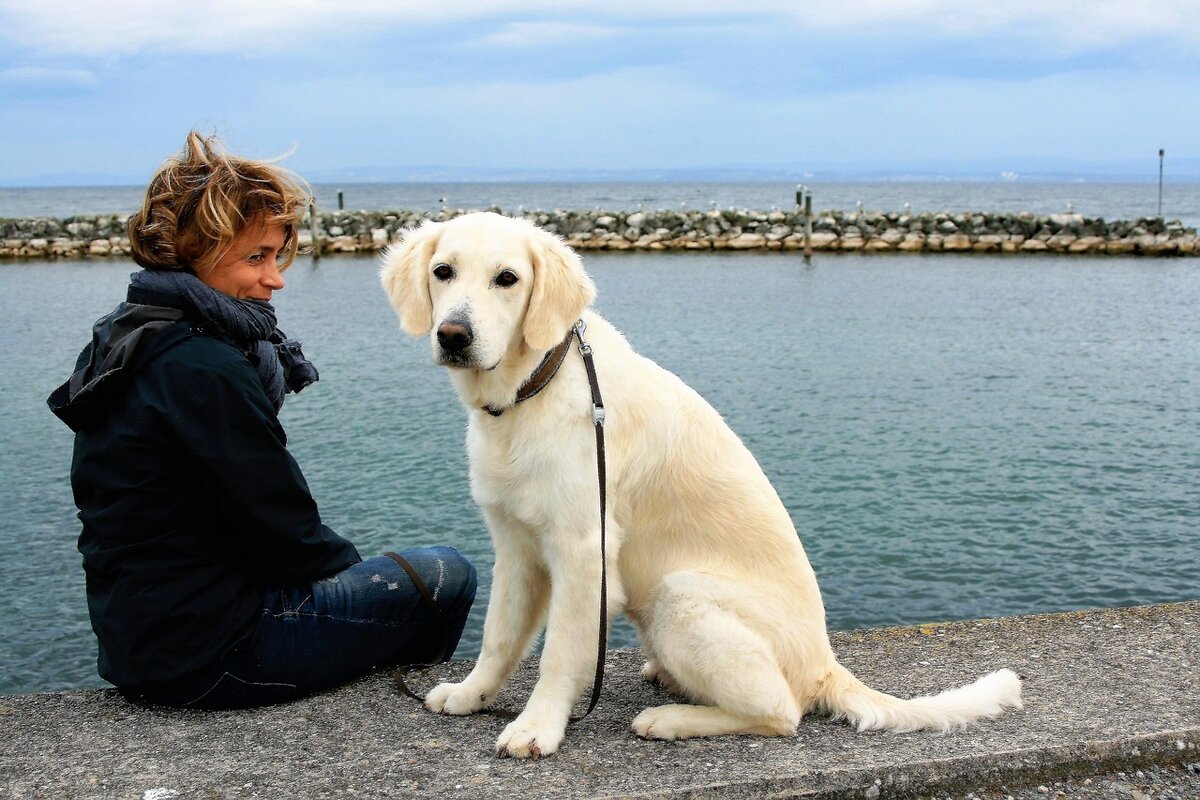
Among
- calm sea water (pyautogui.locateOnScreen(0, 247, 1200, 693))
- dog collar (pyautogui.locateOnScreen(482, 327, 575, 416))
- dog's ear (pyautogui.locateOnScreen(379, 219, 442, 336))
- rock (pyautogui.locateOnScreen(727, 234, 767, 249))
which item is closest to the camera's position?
dog collar (pyautogui.locateOnScreen(482, 327, 575, 416))

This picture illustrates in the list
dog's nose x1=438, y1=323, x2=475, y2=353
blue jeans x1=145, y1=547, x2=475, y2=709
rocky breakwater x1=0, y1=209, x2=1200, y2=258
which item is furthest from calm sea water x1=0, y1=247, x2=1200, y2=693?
rocky breakwater x1=0, y1=209, x2=1200, y2=258

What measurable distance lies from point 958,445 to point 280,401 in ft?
38.0

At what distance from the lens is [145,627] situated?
3344 millimetres

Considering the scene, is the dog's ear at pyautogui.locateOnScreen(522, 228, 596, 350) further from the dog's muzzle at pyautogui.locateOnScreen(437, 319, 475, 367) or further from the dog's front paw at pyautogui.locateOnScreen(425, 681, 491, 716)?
the dog's front paw at pyautogui.locateOnScreen(425, 681, 491, 716)

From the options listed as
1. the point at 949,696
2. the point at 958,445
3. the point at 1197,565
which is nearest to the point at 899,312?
the point at 958,445

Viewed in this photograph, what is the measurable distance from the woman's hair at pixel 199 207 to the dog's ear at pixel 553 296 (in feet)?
2.96

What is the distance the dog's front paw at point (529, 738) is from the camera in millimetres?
3281

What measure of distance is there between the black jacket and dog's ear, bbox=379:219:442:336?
0.56m

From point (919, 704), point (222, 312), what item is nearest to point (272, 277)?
point (222, 312)

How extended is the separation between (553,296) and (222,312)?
3.47 ft

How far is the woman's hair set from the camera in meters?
3.32

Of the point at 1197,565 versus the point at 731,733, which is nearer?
the point at 731,733

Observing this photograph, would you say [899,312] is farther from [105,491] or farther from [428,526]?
[105,491]

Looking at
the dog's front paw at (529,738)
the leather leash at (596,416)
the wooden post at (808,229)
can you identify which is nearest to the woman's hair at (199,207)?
the leather leash at (596,416)
